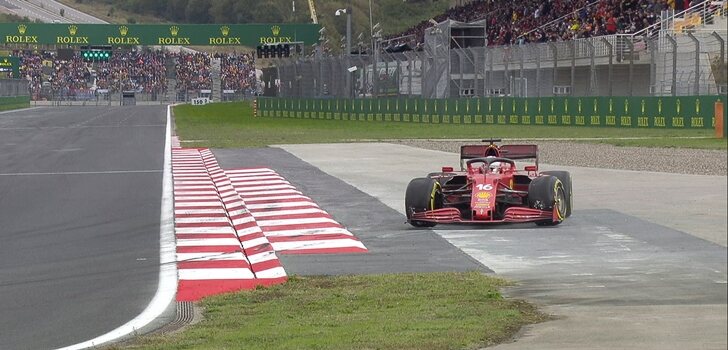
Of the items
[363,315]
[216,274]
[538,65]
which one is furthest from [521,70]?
[363,315]

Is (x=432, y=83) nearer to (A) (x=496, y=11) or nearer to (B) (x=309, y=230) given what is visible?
(A) (x=496, y=11)

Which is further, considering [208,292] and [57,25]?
[57,25]

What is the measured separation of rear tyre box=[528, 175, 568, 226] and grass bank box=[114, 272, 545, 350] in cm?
314

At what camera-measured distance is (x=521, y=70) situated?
43.3 m

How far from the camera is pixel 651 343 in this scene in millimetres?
5016

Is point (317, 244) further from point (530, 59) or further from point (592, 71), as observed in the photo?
point (530, 59)

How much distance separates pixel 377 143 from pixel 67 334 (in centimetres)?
2548

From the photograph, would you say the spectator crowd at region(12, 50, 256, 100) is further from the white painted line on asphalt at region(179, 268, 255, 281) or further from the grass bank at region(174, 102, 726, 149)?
the white painted line on asphalt at region(179, 268, 255, 281)

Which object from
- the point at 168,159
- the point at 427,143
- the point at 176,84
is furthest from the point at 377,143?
the point at 176,84

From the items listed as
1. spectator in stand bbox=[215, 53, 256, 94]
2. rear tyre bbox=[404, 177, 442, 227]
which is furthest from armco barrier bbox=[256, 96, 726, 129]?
spectator in stand bbox=[215, 53, 256, 94]

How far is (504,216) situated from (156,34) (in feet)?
280

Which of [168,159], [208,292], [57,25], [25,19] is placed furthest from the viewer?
[25,19]

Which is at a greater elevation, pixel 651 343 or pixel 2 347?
pixel 651 343

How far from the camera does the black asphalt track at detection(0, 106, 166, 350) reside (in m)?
9.08
